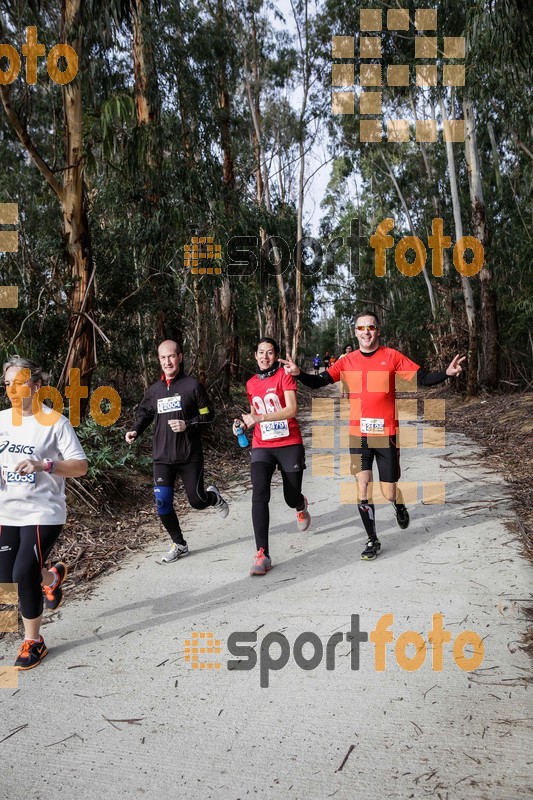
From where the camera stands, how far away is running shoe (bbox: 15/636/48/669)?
3662mm

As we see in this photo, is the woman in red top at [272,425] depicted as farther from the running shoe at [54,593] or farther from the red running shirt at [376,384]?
the running shoe at [54,593]

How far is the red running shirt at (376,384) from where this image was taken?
5.60m

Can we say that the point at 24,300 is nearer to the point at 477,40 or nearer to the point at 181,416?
the point at 181,416

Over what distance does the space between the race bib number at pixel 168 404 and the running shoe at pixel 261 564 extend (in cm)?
143

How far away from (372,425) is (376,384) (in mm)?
351

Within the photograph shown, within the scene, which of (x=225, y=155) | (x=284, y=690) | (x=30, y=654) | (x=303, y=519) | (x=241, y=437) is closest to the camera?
(x=284, y=690)

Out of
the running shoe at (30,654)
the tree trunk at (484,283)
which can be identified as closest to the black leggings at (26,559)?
the running shoe at (30,654)

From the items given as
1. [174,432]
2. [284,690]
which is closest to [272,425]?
[174,432]

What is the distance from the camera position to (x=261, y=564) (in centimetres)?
503

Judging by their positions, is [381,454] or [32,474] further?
[381,454]

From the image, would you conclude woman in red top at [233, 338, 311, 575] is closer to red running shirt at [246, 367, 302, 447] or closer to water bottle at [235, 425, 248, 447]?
red running shirt at [246, 367, 302, 447]

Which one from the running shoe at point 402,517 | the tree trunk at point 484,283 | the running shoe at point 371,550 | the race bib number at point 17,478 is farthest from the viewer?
the tree trunk at point 484,283

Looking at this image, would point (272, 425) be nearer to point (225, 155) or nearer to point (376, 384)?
point (376, 384)

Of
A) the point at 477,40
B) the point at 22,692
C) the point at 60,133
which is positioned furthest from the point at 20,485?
the point at 477,40
